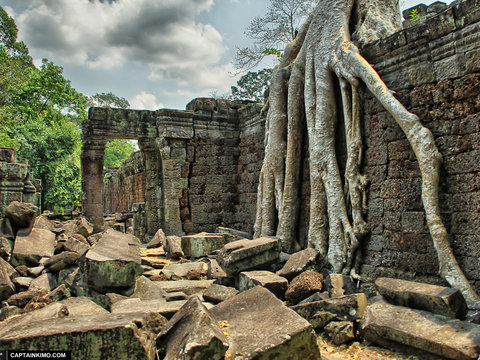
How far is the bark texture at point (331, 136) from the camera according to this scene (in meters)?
3.58

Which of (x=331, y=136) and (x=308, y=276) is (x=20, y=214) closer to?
(x=308, y=276)

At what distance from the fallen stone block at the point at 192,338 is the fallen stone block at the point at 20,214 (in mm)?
3390

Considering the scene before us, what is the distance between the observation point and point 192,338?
2.04 meters

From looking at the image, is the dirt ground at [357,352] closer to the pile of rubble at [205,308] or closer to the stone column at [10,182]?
the pile of rubble at [205,308]

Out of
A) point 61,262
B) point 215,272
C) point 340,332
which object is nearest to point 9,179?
point 61,262

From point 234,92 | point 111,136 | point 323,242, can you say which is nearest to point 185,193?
point 111,136

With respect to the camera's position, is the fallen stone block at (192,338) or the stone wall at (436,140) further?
the stone wall at (436,140)

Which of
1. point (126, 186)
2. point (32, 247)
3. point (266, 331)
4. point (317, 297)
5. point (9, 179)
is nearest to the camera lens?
point (266, 331)

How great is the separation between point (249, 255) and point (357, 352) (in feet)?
5.68

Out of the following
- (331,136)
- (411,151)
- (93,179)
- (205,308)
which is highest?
(331,136)

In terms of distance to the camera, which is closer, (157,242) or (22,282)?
(22,282)

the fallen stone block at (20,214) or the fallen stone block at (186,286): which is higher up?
the fallen stone block at (20,214)

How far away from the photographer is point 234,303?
9.49ft

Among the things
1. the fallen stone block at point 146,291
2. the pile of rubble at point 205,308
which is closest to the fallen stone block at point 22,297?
the pile of rubble at point 205,308
